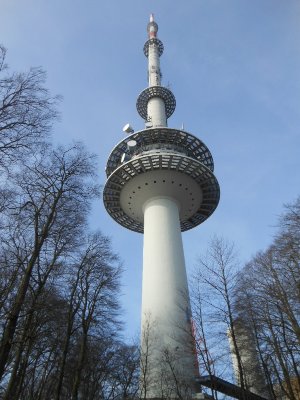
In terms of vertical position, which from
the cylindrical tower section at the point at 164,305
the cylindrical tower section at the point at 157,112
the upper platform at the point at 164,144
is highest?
the cylindrical tower section at the point at 157,112

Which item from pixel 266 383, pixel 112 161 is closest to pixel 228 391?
pixel 266 383

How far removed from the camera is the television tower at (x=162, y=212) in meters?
21.2

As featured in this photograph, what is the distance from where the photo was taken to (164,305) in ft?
75.9

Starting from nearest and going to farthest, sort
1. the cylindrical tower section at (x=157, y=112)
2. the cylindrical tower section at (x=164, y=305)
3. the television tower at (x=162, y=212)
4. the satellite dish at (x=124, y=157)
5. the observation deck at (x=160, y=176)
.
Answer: the cylindrical tower section at (x=164, y=305), the television tower at (x=162, y=212), the observation deck at (x=160, y=176), the satellite dish at (x=124, y=157), the cylindrical tower section at (x=157, y=112)

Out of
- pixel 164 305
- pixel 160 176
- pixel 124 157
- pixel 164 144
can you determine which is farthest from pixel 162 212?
pixel 164 305

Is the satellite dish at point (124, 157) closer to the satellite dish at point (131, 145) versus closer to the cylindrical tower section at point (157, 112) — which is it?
the satellite dish at point (131, 145)

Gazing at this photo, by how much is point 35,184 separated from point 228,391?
53.0 ft

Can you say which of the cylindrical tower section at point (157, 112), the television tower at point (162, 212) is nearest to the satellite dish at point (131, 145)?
the television tower at point (162, 212)

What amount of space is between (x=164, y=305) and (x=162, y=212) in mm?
7375

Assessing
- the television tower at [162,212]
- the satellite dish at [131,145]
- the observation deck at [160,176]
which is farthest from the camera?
the satellite dish at [131,145]

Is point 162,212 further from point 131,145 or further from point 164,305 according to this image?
point 164,305

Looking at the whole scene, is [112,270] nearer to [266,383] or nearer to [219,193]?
[266,383]

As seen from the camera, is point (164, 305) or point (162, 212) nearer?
point (164, 305)

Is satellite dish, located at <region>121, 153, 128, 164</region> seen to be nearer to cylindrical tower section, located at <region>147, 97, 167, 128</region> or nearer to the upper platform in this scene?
the upper platform
